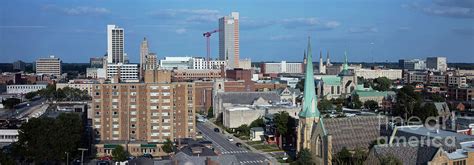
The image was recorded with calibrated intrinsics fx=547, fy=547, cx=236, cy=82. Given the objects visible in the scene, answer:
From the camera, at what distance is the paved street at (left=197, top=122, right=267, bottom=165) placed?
172ft

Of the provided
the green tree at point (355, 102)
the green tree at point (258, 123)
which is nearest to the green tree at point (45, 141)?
the green tree at point (258, 123)

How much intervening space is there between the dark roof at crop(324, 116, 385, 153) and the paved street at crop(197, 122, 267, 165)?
7414 millimetres

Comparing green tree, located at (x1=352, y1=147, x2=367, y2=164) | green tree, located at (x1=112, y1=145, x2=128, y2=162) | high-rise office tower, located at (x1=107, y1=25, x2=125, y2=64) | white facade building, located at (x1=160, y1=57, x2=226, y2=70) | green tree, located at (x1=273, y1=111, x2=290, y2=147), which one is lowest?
green tree, located at (x1=112, y1=145, x2=128, y2=162)

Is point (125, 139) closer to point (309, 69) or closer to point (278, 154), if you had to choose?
point (278, 154)

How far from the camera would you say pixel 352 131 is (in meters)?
49.2

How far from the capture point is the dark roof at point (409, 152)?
34031 mm

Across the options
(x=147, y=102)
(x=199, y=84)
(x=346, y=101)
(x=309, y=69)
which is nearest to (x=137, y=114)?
(x=147, y=102)

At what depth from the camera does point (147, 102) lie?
59.9 metres

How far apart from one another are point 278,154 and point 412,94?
5086cm

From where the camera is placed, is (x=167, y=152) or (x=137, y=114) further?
(x=137, y=114)

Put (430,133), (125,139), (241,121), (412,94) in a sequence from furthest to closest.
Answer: (412,94), (241,121), (125,139), (430,133)

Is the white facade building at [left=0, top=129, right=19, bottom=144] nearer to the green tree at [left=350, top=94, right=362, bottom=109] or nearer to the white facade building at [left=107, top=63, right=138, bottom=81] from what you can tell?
the green tree at [left=350, top=94, right=362, bottom=109]

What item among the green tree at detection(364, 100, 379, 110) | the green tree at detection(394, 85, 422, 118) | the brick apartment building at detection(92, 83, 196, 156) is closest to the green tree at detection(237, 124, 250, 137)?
the brick apartment building at detection(92, 83, 196, 156)

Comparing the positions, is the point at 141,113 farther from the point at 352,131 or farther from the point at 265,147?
the point at 352,131
